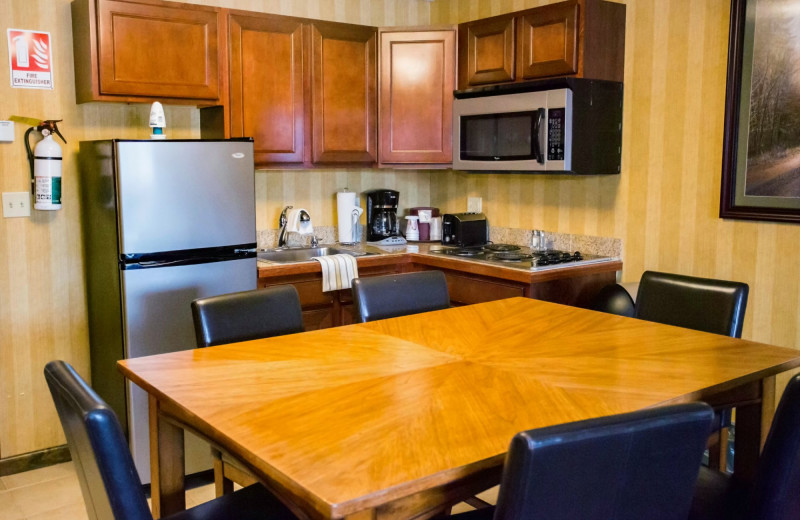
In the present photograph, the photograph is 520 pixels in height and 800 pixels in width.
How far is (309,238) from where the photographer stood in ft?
14.2

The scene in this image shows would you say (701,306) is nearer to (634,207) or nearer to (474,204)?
(634,207)

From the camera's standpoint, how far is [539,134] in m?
3.61

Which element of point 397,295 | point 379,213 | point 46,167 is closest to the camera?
point 397,295

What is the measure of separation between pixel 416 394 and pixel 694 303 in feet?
4.41

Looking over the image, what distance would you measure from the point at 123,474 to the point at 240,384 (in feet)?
1.53

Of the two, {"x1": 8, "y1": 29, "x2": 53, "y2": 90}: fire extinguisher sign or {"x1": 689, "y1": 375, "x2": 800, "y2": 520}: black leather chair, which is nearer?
{"x1": 689, "y1": 375, "x2": 800, "y2": 520}: black leather chair

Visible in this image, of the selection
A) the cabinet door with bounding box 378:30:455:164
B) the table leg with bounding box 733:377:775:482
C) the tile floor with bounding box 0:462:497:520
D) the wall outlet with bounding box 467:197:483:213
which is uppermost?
the cabinet door with bounding box 378:30:455:164

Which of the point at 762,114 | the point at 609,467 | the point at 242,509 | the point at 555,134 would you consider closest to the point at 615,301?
the point at 555,134

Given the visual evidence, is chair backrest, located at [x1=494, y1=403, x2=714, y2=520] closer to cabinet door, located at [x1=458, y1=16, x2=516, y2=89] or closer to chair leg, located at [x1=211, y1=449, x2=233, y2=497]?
chair leg, located at [x1=211, y1=449, x2=233, y2=497]

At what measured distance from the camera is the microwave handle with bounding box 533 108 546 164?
359cm

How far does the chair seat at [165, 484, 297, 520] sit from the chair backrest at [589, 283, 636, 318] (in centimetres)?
200

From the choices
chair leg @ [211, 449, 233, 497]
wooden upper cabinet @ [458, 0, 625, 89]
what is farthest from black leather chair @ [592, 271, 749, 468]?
chair leg @ [211, 449, 233, 497]

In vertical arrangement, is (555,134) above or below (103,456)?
above

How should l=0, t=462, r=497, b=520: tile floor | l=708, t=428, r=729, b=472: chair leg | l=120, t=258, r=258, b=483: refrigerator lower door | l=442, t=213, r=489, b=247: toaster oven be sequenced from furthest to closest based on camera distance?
l=442, t=213, r=489, b=247: toaster oven < l=120, t=258, r=258, b=483: refrigerator lower door < l=0, t=462, r=497, b=520: tile floor < l=708, t=428, r=729, b=472: chair leg
